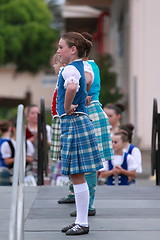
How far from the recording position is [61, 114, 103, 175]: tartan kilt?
602 cm

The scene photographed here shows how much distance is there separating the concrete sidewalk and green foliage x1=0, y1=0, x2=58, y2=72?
39.9 metres

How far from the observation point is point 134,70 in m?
27.3

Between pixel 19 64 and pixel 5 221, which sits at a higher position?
pixel 19 64

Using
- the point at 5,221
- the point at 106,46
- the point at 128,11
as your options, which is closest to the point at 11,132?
the point at 5,221

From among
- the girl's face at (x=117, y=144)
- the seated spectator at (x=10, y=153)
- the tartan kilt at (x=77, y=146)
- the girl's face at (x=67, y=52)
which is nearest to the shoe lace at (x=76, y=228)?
the tartan kilt at (x=77, y=146)

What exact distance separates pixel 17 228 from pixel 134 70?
2279 centimetres

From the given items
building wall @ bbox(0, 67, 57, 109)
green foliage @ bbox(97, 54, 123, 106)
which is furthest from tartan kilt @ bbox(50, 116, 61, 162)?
building wall @ bbox(0, 67, 57, 109)

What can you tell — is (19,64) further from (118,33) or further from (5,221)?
(5,221)

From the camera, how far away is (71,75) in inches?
233

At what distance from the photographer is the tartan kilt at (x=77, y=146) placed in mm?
6016

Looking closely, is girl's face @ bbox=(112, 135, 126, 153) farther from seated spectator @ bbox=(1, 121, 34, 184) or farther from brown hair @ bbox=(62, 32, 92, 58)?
brown hair @ bbox=(62, 32, 92, 58)

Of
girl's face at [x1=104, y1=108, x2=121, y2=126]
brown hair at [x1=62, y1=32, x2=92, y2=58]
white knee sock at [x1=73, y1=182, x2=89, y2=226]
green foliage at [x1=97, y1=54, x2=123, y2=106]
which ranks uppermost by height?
green foliage at [x1=97, y1=54, x2=123, y2=106]

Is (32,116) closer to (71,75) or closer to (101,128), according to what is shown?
(101,128)

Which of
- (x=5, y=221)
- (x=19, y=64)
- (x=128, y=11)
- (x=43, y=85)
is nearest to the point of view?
(x=5, y=221)
